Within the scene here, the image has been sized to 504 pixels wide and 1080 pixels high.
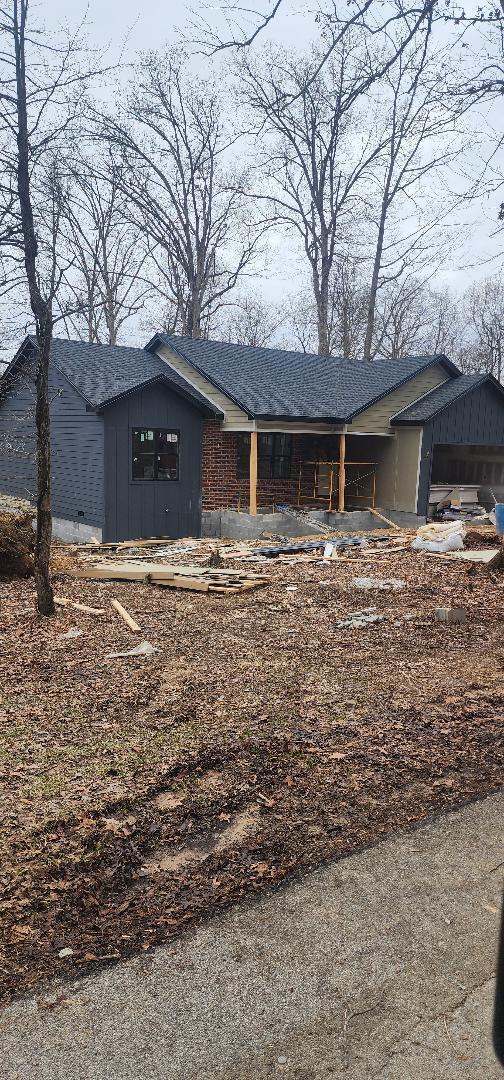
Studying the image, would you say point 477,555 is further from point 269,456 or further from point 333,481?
point 333,481

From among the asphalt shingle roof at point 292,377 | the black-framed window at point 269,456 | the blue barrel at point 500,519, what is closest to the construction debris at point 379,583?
the blue barrel at point 500,519

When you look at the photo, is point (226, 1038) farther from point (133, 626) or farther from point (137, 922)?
point (133, 626)

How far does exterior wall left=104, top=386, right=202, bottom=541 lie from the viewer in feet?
59.1

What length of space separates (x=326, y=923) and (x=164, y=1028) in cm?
97

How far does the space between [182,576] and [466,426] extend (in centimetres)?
1480

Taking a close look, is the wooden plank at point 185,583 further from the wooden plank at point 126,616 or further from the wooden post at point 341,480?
the wooden post at point 341,480

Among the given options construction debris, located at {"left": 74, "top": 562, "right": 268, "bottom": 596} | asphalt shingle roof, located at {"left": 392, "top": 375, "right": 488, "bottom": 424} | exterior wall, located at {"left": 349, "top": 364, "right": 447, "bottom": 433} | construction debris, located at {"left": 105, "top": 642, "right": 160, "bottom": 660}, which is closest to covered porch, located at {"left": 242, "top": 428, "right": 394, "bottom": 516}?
exterior wall, located at {"left": 349, "top": 364, "right": 447, "bottom": 433}

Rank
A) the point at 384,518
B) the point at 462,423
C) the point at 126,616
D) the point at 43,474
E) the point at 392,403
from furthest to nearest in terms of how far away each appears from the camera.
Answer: the point at 392,403, the point at 462,423, the point at 384,518, the point at 126,616, the point at 43,474

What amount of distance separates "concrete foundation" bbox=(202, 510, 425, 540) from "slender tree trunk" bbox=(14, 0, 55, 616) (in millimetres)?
11362

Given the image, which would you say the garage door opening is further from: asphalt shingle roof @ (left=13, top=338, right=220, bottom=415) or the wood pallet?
the wood pallet

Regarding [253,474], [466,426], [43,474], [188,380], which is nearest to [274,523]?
[253,474]

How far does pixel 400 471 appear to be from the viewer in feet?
77.3

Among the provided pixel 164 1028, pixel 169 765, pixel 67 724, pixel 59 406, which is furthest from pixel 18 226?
pixel 59 406

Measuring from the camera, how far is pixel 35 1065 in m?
2.68
